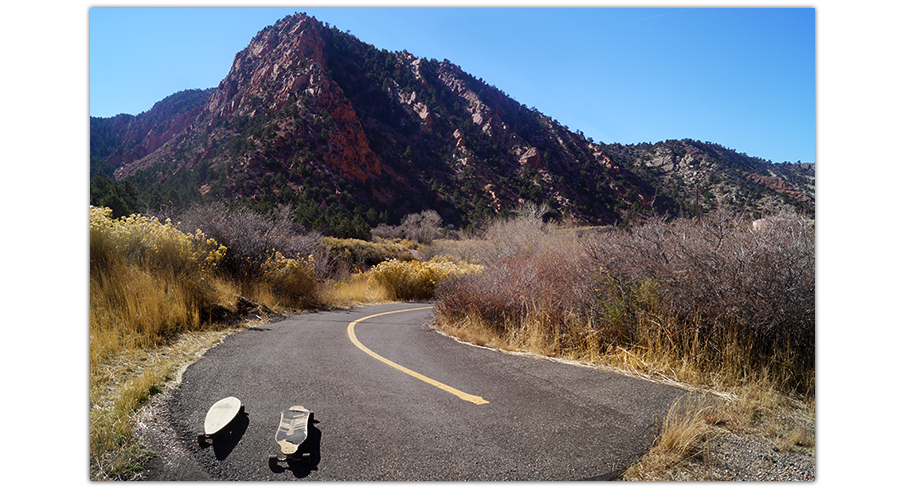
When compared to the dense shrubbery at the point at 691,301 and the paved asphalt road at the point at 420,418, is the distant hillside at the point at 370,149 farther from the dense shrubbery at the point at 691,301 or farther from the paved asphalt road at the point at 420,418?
the paved asphalt road at the point at 420,418

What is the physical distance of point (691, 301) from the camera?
4.83 m

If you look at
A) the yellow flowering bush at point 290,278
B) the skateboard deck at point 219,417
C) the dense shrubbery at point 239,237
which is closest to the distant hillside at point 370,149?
the dense shrubbery at point 239,237

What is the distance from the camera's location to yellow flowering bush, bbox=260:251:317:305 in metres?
12.9

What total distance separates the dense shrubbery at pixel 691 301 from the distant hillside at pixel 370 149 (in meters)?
27.2

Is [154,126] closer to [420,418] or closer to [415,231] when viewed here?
[415,231]

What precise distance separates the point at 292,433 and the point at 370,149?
196 ft

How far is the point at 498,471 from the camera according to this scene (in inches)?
101

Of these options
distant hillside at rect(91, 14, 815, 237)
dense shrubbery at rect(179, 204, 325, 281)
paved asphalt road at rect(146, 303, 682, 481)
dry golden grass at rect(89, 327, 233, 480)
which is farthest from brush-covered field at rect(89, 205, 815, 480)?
distant hillside at rect(91, 14, 815, 237)

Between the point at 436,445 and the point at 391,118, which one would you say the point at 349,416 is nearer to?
the point at 436,445

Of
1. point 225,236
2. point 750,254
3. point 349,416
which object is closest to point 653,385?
point 750,254

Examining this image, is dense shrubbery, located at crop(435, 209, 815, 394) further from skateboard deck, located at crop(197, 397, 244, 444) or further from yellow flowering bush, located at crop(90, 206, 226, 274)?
yellow flowering bush, located at crop(90, 206, 226, 274)

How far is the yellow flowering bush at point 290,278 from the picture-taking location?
12867mm

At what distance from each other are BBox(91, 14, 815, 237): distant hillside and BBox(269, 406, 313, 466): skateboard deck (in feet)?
104

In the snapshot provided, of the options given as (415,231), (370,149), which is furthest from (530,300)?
(370,149)
